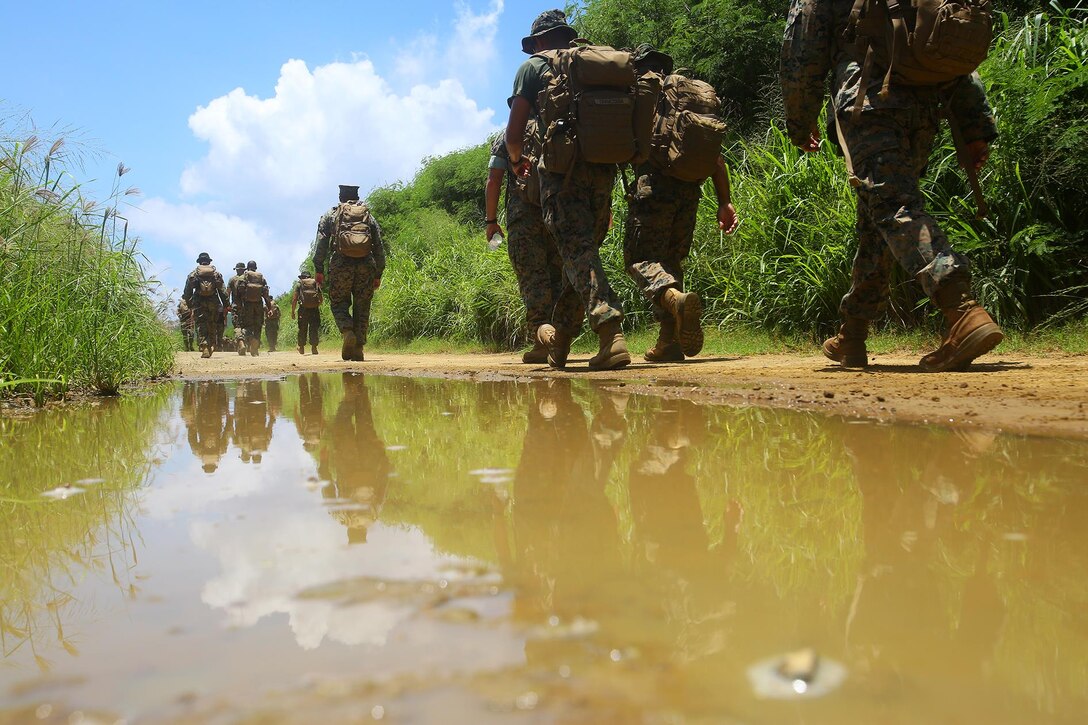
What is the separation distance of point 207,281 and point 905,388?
13646mm

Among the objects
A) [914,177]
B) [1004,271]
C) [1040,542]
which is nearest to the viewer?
[1040,542]

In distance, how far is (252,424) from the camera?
2902 millimetres

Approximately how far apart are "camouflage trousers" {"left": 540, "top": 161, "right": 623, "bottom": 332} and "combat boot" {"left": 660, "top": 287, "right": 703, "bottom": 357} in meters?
0.37

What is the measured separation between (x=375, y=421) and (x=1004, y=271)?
144 inches

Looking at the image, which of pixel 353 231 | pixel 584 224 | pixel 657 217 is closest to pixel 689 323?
pixel 584 224

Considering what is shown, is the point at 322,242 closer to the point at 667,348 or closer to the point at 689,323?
the point at 667,348


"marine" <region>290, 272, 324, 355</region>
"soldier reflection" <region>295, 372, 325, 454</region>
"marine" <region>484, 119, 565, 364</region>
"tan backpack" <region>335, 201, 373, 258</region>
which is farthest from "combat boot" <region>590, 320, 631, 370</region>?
"marine" <region>290, 272, 324, 355</region>

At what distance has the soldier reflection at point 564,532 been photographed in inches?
37.7

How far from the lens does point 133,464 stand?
2.05 metres

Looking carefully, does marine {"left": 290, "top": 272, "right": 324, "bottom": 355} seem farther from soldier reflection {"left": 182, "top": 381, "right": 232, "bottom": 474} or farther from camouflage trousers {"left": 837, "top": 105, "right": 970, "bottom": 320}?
camouflage trousers {"left": 837, "top": 105, "right": 970, "bottom": 320}

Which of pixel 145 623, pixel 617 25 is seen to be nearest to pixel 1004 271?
pixel 145 623

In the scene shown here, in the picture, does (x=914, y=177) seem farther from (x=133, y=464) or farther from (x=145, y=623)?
(x=145, y=623)

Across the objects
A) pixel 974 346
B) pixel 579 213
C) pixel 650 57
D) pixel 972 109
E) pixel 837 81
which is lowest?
pixel 974 346

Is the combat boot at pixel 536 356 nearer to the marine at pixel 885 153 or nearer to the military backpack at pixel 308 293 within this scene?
the marine at pixel 885 153
